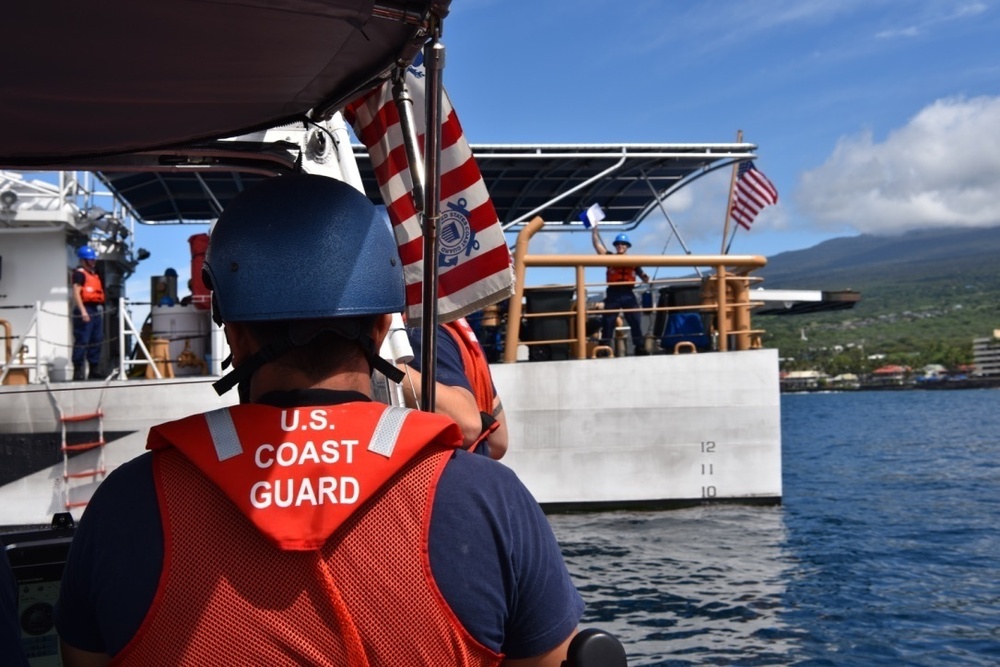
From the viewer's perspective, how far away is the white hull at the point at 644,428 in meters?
12.1

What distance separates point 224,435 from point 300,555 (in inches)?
7.1

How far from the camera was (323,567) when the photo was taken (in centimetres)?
125

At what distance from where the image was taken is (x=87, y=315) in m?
11.6

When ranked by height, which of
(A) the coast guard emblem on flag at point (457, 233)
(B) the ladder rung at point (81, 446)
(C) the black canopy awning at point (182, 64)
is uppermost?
(C) the black canopy awning at point (182, 64)

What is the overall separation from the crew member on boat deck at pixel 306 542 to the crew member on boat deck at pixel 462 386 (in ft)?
4.45

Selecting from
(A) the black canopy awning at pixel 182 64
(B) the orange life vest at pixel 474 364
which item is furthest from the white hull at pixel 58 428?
(A) the black canopy awning at pixel 182 64

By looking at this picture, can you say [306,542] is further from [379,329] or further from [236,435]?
[379,329]

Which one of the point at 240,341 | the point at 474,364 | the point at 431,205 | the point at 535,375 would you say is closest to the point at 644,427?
the point at 535,375

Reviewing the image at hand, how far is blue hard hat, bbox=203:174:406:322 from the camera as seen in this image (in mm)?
1386

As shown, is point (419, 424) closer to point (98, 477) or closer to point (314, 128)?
point (314, 128)

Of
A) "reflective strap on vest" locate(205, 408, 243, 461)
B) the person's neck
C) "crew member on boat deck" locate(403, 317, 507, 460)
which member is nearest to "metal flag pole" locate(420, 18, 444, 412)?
the person's neck

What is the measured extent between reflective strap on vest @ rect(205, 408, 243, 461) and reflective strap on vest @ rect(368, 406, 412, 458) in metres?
0.16

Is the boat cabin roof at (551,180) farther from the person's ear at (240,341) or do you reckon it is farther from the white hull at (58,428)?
the person's ear at (240,341)

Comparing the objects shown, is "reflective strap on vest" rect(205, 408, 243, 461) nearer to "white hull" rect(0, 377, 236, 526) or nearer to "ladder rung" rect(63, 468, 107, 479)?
"white hull" rect(0, 377, 236, 526)
